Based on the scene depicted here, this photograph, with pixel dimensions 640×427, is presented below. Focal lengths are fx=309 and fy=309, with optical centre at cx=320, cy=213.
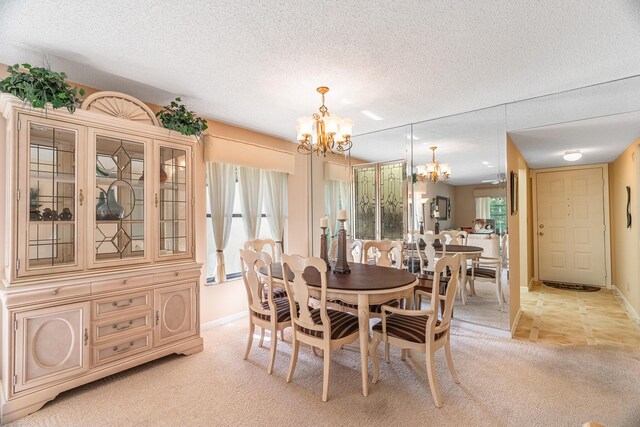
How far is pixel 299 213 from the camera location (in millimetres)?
4742

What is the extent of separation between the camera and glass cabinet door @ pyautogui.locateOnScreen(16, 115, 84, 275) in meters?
2.12

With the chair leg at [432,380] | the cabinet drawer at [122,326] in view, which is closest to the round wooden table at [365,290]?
the chair leg at [432,380]

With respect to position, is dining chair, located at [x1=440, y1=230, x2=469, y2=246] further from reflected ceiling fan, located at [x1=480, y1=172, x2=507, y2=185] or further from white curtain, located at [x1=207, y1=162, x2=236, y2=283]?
white curtain, located at [x1=207, y1=162, x2=236, y2=283]

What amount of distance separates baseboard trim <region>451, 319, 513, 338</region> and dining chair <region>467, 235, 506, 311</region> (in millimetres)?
239

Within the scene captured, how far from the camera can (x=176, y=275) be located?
282cm

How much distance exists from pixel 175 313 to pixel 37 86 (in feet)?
6.57

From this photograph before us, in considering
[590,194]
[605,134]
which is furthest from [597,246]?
[605,134]

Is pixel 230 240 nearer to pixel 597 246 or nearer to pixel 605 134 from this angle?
pixel 605 134

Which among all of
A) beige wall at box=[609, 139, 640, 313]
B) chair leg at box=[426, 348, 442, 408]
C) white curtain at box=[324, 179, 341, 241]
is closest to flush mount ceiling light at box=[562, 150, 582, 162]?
beige wall at box=[609, 139, 640, 313]

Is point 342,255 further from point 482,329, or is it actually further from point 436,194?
point 482,329

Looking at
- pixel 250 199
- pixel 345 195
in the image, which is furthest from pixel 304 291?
pixel 345 195

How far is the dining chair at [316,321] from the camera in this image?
7.15ft

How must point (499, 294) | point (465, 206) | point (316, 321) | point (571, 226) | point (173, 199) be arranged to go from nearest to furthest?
1. point (316, 321)
2. point (173, 199)
3. point (499, 294)
4. point (465, 206)
5. point (571, 226)

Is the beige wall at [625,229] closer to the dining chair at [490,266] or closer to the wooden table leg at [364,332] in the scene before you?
the dining chair at [490,266]
